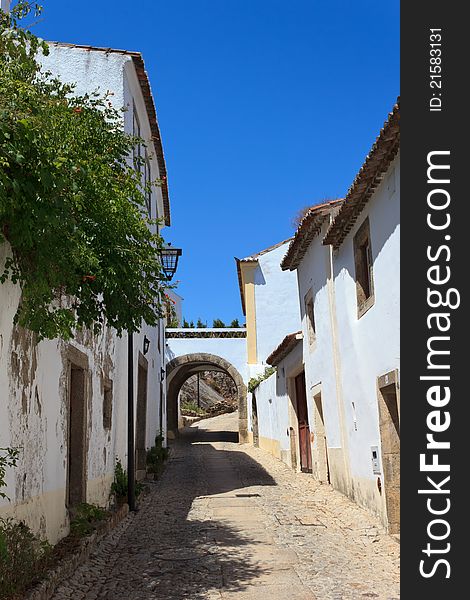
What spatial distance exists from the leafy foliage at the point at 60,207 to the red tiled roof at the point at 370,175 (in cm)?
251

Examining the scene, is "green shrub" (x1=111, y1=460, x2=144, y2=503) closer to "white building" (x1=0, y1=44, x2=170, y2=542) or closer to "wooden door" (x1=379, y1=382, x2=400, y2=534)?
"white building" (x1=0, y1=44, x2=170, y2=542)

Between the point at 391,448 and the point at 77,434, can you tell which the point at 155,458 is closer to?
the point at 77,434

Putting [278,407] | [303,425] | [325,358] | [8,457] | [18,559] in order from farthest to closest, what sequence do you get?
[278,407] → [303,425] → [325,358] → [8,457] → [18,559]

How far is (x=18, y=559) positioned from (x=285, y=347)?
36.0 feet

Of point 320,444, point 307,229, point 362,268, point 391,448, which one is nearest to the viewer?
point 391,448

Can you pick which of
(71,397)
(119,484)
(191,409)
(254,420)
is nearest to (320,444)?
(119,484)

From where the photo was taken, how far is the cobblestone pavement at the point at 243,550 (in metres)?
5.56

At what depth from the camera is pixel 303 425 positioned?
596 inches

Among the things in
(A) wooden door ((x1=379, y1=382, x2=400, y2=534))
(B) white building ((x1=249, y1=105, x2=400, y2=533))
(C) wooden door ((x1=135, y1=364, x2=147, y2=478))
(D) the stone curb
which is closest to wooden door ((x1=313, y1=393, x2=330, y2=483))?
(B) white building ((x1=249, y1=105, x2=400, y2=533))

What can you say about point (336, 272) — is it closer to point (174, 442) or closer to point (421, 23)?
point (421, 23)

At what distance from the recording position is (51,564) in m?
5.84

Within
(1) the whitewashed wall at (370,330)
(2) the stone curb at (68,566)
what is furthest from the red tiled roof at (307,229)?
(2) the stone curb at (68,566)

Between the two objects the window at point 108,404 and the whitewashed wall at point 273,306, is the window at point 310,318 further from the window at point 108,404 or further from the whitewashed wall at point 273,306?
the whitewashed wall at point 273,306

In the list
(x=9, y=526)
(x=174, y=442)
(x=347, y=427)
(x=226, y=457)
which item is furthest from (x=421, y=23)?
(x=174, y=442)
